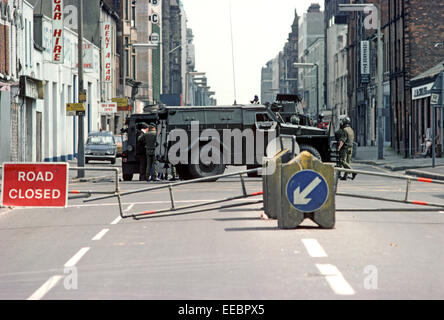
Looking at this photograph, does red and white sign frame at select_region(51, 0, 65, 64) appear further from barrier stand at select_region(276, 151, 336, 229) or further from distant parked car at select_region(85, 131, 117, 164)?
barrier stand at select_region(276, 151, 336, 229)

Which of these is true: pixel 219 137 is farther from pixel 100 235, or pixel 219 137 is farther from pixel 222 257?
pixel 222 257

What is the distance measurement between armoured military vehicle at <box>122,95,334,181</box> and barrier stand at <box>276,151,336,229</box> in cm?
1321

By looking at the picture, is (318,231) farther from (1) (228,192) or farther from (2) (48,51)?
(2) (48,51)

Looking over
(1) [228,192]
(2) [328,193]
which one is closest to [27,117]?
(1) [228,192]

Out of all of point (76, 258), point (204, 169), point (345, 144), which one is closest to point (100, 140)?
point (204, 169)

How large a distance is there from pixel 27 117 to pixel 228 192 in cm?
2020

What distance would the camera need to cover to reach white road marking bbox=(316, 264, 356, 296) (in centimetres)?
788

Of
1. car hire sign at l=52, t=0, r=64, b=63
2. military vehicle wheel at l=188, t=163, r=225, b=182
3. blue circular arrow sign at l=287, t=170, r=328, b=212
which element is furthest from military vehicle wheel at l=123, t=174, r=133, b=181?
blue circular arrow sign at l=287, t=170, r=328, b=212

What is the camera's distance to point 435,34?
5375 centimetres

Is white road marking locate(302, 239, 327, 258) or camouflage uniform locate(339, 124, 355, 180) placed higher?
camouflage uniform locate(339, 124, 355, 180)

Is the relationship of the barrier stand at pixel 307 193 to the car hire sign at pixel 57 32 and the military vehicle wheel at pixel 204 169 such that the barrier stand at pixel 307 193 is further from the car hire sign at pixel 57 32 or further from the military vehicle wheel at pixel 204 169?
the car hire sign at pixel 57 32

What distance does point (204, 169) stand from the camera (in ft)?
86.5

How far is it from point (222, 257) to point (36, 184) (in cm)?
622
